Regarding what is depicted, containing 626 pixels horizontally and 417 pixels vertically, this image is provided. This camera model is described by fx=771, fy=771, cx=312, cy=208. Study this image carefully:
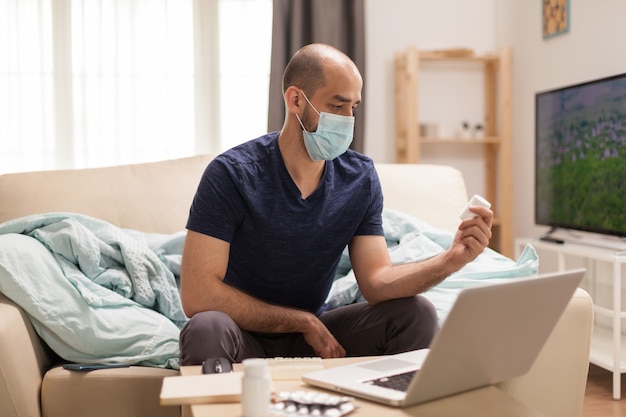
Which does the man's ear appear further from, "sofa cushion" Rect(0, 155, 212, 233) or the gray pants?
"sofa cushion" Rect(0, 155, 212, 233)

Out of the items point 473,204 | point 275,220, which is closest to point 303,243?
point 275,220

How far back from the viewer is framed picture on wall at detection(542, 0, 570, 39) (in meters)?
3.66

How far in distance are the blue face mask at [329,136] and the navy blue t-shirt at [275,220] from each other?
0.08 meters

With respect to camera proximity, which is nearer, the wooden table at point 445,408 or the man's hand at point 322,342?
the wooden table at point 445,408

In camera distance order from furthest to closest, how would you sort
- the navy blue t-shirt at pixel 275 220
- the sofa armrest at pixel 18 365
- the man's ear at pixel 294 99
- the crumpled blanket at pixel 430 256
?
the crumpled blanket at pixel 430 256
the man's ear at pixel 294 99
the navy blue t-shirt at pixel 275 220
the sofa armrest at pixel 18 365

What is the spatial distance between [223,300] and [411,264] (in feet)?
1.41

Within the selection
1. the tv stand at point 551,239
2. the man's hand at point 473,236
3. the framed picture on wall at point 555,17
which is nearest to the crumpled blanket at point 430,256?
the man's hand at point 473,236

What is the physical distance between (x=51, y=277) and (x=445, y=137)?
2.83 m

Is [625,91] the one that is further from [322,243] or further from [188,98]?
[188,98]

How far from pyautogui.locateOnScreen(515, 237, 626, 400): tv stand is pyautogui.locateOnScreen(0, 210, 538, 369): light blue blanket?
28.5 inches

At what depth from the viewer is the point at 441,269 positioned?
66.0 inches

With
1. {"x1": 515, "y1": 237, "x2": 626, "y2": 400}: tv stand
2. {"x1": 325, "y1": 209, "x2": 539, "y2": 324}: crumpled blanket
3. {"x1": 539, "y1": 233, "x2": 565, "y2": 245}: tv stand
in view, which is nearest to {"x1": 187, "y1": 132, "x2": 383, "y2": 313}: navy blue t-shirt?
{"x1": 325, "y1": 209, "x2": 539, "y2": 324}: crumpled blanket

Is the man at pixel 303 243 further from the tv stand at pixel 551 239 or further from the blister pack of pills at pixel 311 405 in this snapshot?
the tv stand at pixel 551 239

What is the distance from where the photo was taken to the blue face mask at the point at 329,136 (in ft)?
5.98
